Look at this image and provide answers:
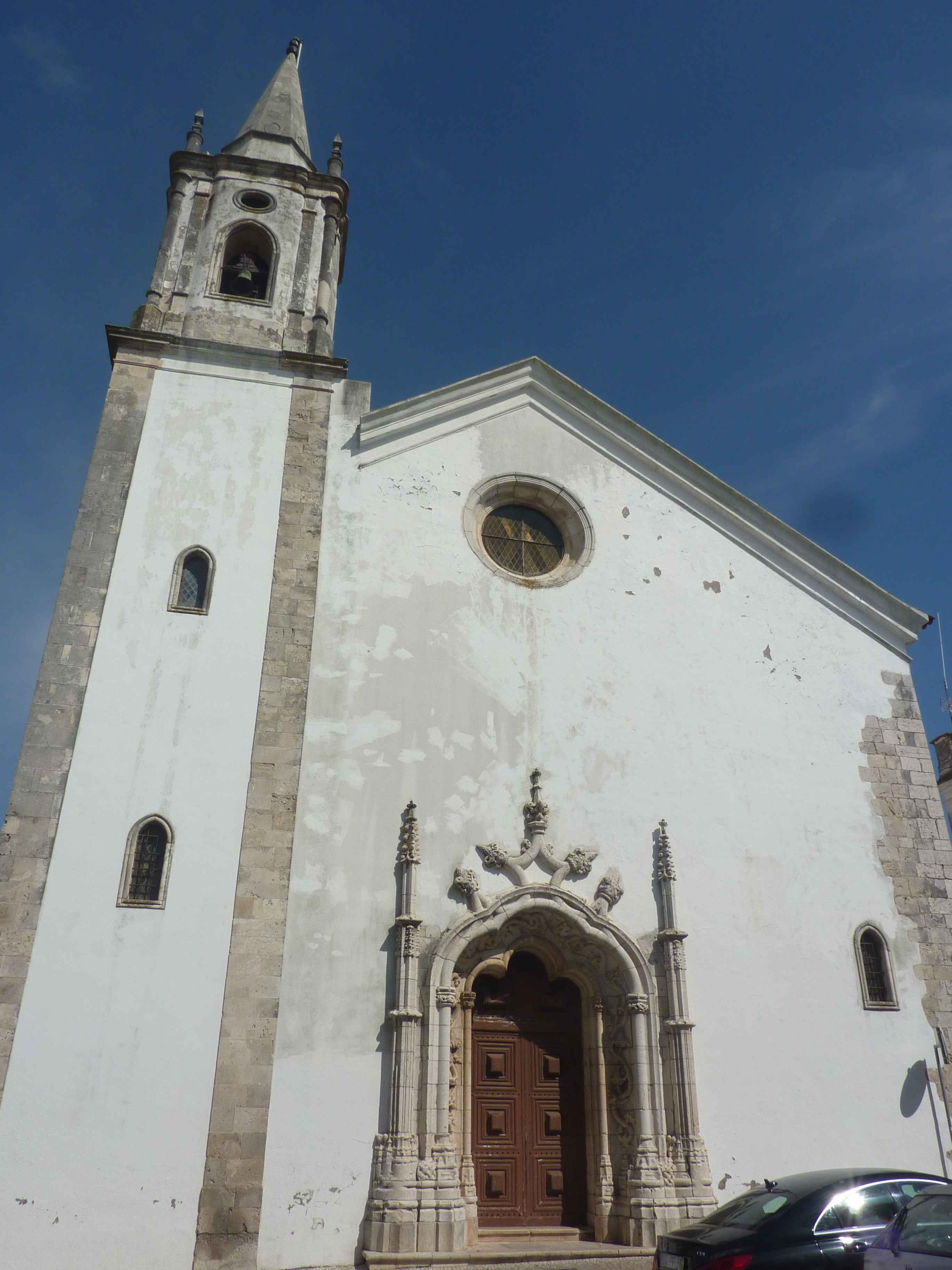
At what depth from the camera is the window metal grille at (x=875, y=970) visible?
11.3 metres

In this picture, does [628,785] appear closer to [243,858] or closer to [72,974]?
[243,858]

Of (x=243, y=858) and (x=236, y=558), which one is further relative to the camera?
(x=236, y=558)

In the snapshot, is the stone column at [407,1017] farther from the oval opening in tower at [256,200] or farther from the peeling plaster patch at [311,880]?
the oval opening in tower at [256,200]

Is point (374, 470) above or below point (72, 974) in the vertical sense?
above

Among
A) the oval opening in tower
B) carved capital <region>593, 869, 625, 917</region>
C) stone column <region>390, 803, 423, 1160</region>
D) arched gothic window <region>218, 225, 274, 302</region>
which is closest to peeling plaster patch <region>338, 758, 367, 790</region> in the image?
stone column <region>390, 803, 423, 1160</region>

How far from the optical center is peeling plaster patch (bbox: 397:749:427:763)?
35.6 feet

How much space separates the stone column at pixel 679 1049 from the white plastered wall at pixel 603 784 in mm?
198

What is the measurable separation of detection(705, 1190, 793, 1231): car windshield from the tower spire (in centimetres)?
1500

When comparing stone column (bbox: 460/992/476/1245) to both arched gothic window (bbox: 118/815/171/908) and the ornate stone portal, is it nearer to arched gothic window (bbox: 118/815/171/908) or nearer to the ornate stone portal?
the ornate stone portal

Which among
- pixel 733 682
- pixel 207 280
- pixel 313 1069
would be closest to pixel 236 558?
pixel 207 280

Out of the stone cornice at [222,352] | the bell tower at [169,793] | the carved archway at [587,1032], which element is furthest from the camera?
the stone cornice at [222,352]

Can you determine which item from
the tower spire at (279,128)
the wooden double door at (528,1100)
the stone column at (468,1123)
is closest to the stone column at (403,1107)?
the stone column at (468,1123)

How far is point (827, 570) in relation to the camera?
13.7 meters

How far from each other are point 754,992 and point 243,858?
5.87 meters
